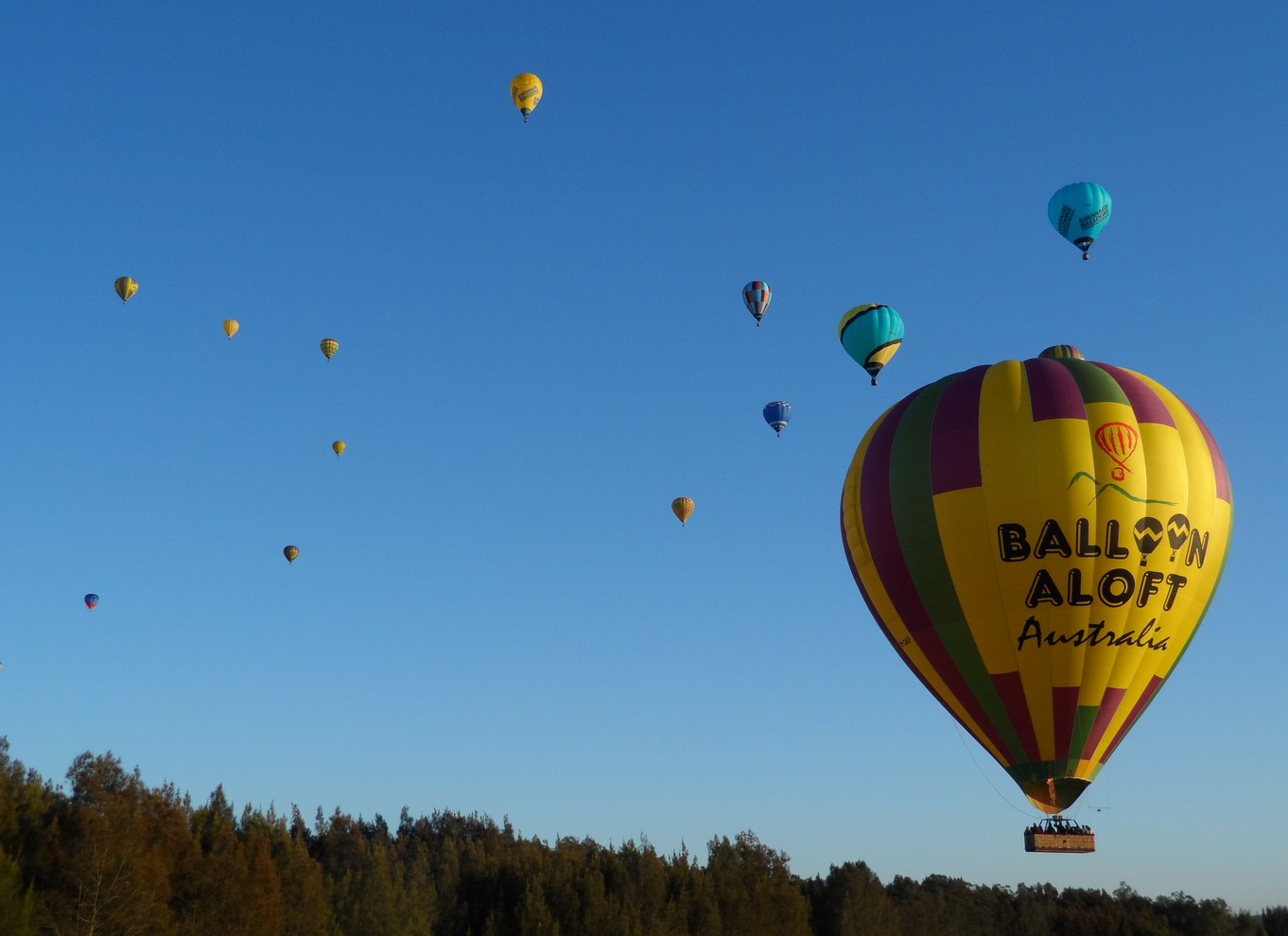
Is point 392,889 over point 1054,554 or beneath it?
beneath

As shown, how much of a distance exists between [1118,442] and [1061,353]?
4578mm

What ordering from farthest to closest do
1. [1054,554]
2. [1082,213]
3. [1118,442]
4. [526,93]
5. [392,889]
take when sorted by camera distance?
[392,889]
[526,93]
[1082,213]
[1118,442]
[1054,554]

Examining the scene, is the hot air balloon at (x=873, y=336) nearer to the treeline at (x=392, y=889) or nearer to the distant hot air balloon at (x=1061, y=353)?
the distant hot air balloon at (x=1061, y=353)

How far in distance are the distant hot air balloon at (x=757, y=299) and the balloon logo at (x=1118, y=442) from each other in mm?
19589

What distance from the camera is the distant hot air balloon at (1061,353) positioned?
32994 millimetres

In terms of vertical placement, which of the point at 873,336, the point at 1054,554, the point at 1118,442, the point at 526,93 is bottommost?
the point at 1054,554

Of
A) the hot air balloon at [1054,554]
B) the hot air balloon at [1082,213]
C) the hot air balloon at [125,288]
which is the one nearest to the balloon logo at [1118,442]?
the hot air balloon at [1054,554]

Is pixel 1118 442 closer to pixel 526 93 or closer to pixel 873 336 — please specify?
pixel 873 336

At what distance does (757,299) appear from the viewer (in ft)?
155

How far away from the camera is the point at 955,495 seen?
29.8m

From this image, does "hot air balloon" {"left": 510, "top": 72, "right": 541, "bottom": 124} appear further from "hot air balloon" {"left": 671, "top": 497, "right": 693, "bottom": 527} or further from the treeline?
the treeline

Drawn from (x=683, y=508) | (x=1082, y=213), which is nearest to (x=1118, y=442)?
(x=1082, y=213)

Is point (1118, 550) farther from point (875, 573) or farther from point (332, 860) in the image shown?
point (332, 860)

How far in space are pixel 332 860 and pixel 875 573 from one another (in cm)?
5973
